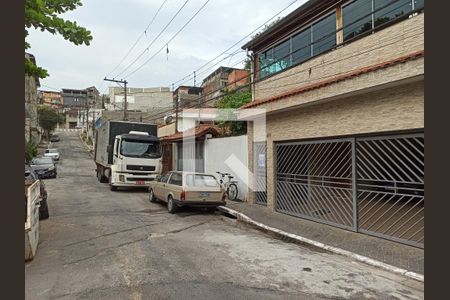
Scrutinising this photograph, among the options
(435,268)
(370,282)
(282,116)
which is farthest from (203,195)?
(435,268)

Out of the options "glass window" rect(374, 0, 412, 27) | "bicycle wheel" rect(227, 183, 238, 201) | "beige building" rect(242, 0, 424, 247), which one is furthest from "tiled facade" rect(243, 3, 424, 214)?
"bicycle wheel" rect(227, 183, 238, 201)

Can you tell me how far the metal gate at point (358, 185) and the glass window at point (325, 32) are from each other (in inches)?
124

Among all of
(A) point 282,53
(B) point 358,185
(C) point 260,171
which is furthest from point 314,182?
(A) point 282,53

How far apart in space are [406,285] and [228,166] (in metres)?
10.8

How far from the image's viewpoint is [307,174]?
38.2ft

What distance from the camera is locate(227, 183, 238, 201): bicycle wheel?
1472 centimetres

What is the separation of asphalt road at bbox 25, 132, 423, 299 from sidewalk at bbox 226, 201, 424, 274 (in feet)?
1.83

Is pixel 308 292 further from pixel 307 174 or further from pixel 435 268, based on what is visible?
pixel 307 174

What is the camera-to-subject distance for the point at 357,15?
9680mm

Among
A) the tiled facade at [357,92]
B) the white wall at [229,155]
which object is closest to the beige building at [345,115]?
the tiled facade at [357,92]

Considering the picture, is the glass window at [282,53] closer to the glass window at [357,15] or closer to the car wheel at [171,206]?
the glass window at [357,15]

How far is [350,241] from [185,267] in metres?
4.21

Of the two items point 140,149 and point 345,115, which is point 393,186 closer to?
point 345,115

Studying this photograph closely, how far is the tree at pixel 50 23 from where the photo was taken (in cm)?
571
